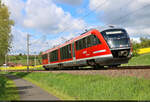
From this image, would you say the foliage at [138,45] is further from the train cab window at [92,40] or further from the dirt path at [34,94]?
the dirt path at [34,94]

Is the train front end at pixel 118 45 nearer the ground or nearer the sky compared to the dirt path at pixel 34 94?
nearer the sky

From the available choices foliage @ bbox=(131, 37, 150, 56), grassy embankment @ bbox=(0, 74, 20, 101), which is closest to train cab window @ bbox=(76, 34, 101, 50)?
grassy embankment @ bbox=(0, 74, 20, 101)

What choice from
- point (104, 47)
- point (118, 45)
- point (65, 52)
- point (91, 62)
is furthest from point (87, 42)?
point (65, 52)

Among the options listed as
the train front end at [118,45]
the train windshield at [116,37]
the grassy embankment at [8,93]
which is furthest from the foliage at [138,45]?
the grassy embankment at [8,93]

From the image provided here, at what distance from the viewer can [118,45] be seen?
579 inches

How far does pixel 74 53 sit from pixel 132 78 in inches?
423

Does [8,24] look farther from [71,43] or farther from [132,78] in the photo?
[132,78]

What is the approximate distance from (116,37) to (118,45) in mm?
705

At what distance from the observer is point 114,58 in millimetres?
14500

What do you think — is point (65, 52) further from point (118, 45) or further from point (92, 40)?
point (118, 45)

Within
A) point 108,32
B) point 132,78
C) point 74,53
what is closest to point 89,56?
point 108,32

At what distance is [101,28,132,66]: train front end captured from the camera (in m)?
14.6

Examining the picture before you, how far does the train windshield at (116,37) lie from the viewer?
48.3 ft

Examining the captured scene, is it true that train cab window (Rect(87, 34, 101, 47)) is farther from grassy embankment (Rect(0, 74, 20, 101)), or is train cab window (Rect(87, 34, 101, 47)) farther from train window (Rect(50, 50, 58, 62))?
train window (Rect(50, 50, 58, 62))
